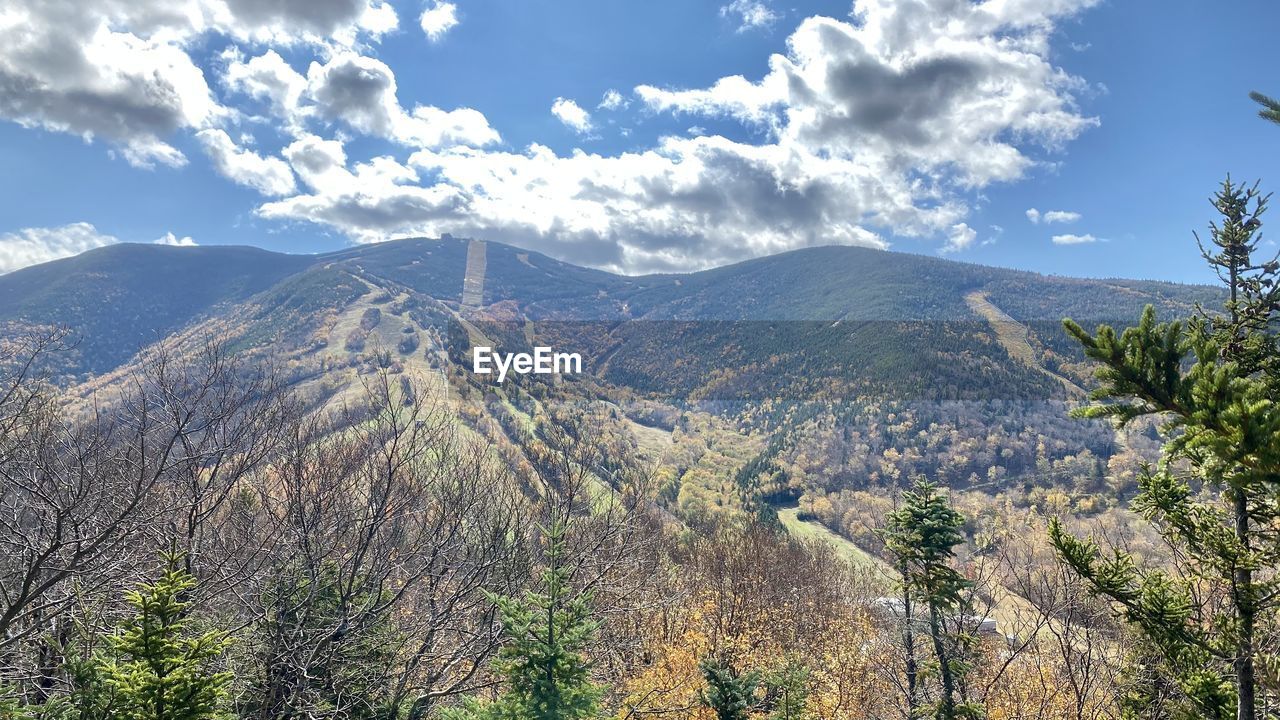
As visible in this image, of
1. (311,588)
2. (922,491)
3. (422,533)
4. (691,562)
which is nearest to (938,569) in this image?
(922,491)

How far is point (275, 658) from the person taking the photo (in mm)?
15078

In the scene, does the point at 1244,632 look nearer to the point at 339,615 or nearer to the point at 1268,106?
the point at 1268,106

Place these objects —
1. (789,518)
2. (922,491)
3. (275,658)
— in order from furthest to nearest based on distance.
A: (789,518) < (922,491) < (275,658)

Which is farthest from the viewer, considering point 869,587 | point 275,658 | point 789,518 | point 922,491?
point 789,518

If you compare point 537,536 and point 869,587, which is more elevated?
point 537,536

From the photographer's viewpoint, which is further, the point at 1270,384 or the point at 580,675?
the point at 580,675

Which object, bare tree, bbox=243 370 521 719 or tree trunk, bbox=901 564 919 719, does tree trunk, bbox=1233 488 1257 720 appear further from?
bare tree, bbox=243 370 521 719

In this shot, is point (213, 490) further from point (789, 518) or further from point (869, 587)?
point (789, 518)

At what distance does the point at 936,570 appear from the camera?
60.6 feet

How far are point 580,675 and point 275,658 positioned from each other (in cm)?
A: 836

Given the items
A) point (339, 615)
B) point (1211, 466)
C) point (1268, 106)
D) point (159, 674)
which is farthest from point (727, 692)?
point (1268, 106)

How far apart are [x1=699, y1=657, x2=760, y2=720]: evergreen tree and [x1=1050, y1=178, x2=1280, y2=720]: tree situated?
10.3 m

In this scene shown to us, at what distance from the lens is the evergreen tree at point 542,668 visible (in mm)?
13258

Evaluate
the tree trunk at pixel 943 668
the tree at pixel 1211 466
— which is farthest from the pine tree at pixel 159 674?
the tree trunk at pixel 943 668
